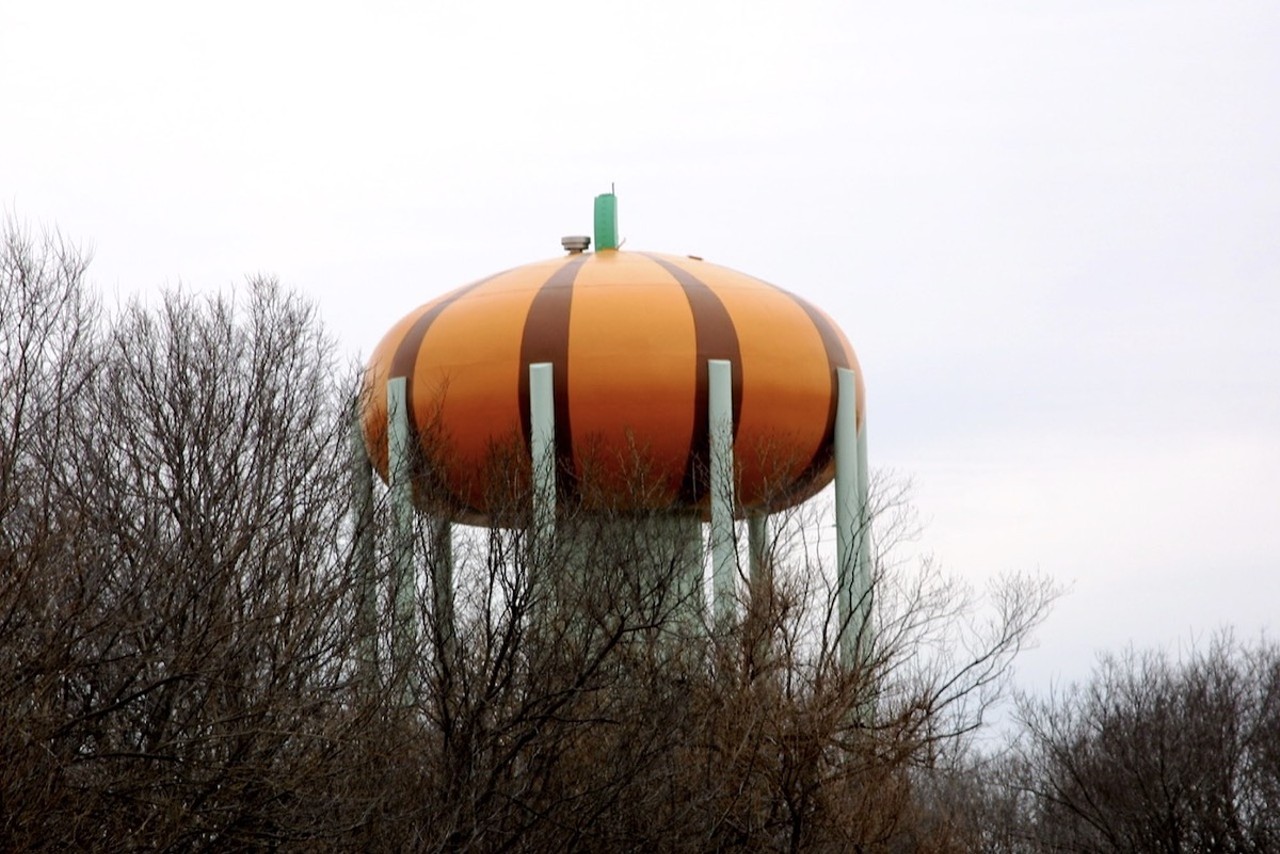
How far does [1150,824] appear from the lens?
114ft

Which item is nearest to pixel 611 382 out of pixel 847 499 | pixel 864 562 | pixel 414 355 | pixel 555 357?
pixel 555 357

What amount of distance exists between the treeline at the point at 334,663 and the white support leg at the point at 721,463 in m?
0.37

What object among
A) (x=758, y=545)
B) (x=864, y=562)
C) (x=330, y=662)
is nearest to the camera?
(x=330, y=662)

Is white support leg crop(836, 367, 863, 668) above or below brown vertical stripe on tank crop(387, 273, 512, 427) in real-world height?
below

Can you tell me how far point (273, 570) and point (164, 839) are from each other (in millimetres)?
3451

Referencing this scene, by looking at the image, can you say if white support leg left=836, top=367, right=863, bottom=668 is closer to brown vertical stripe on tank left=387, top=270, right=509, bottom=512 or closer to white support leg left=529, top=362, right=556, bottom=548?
white support leg left=529, top=362, right=556, bottom=548

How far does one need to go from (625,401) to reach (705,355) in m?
0.96

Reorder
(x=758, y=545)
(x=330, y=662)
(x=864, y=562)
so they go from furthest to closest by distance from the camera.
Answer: (x=758, y=545) < (x=864, y=562) < (x=330, y=662)

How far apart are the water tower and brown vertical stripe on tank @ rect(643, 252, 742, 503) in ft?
0.06

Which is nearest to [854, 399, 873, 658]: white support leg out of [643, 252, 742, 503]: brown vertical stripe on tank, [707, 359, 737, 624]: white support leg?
[707, 359, 737, 624]: white support leg

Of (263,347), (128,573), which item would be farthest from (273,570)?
(263,347)

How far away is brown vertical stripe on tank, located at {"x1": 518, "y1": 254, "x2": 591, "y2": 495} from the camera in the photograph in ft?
73.2

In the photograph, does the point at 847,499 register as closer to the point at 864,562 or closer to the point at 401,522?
the point at 864,562

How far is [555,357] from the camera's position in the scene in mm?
22328
